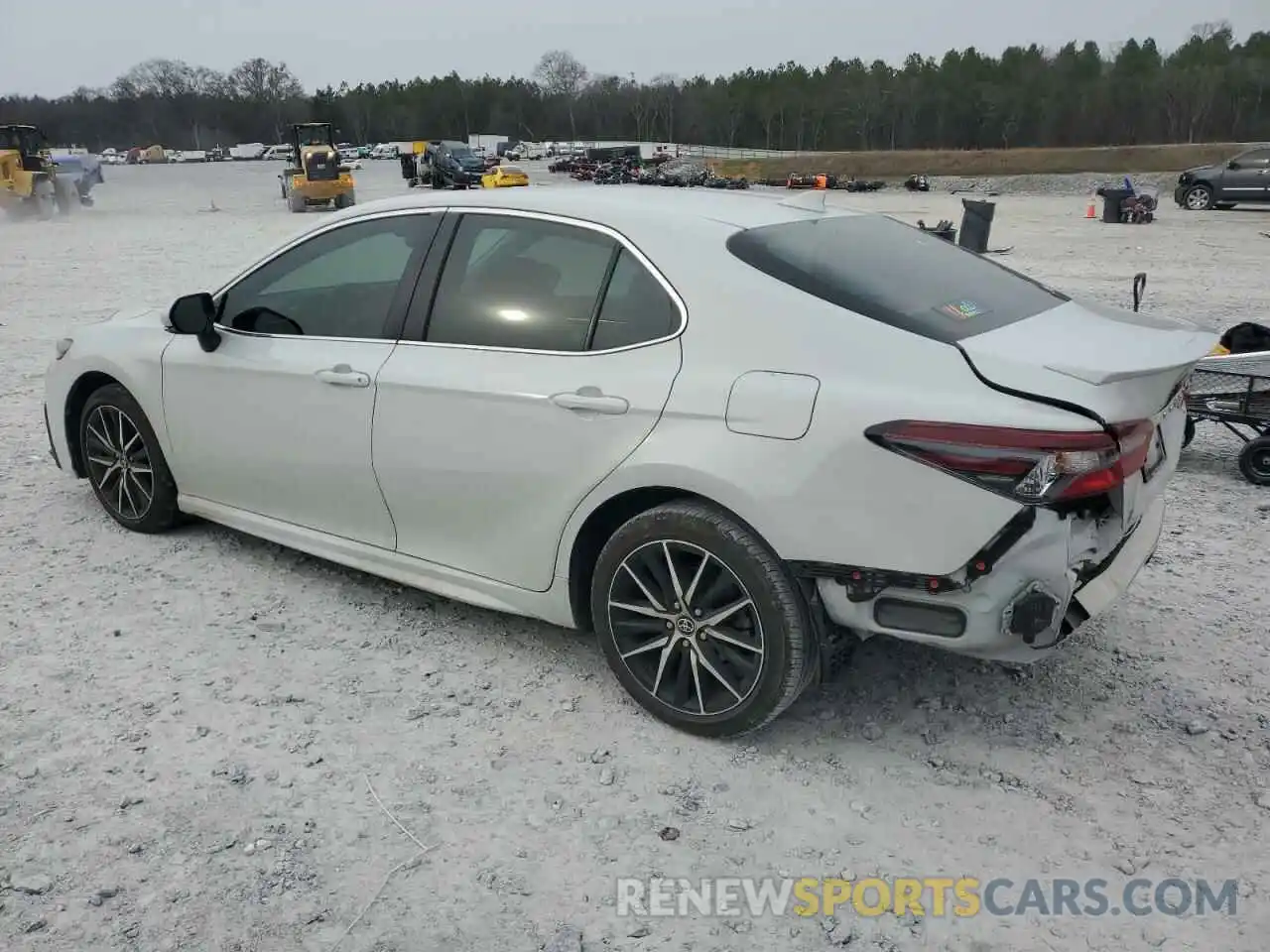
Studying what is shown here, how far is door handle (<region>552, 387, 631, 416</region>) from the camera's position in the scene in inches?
124

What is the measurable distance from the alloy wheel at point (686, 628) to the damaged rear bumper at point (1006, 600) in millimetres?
296

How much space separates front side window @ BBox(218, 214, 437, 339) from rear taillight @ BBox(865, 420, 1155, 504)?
208 centimetres

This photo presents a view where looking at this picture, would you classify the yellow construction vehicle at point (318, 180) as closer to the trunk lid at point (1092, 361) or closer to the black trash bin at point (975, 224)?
the black trash bin at point (975, 224)

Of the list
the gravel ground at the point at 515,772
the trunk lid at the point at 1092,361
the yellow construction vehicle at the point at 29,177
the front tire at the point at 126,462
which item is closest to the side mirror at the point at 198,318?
the front tire at the point at 126,462

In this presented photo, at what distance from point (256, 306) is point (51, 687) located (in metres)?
1.70

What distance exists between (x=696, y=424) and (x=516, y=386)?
69 centimetres

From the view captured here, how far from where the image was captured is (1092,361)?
2814 millimetres

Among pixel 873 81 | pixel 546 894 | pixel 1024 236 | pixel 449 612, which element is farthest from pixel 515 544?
pixel 873 81

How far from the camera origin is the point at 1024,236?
20641mm

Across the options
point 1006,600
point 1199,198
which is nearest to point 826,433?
point 1006,600

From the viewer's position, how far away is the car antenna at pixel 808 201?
12.5 feet

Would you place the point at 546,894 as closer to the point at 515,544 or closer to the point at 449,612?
the point at 515,544

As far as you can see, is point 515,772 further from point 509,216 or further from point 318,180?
point 318,180

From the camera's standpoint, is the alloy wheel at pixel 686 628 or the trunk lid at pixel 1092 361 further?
the alloy wheel at pixel 686 628
